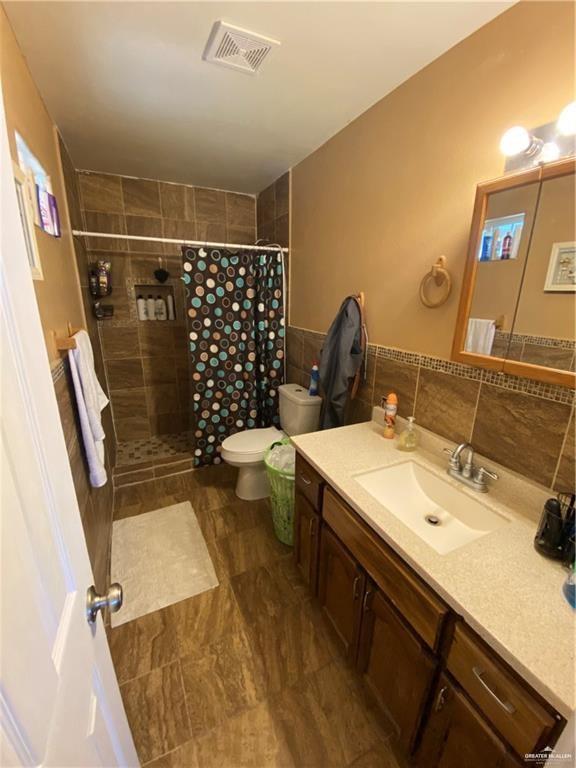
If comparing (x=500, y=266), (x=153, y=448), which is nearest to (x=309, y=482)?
(x=500, y=266)

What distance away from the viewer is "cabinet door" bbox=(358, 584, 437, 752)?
0.91 m

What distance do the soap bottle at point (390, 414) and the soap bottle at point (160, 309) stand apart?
2.30 m

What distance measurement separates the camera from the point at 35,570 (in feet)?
1.58

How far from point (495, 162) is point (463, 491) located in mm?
1158

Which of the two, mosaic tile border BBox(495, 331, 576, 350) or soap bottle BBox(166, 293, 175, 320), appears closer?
mosaic tile border BBox(495, 331, 576, 350)

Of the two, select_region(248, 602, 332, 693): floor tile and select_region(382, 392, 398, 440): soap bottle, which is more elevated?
select_region(382, 392, 398, 440): soap bottle

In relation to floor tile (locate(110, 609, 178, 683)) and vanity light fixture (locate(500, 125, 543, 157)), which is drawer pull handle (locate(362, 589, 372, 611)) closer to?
floor tile (locate(110, 609, 178, 683))

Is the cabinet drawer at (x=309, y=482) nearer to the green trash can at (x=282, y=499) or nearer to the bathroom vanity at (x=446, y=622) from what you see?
the bathroom vanity at (x=446, y=622)

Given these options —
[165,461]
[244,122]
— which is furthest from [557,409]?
[165,461]

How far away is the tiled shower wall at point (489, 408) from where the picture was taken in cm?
97

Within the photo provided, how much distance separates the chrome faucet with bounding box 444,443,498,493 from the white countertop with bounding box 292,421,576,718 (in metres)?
0.03

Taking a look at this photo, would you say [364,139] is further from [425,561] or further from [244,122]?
[425,561]

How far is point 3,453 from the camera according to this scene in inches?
16.6

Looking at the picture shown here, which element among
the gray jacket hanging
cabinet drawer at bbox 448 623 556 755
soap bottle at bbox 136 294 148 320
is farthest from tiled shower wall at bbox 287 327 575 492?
soap bottle at bbox 136 294 148 320
